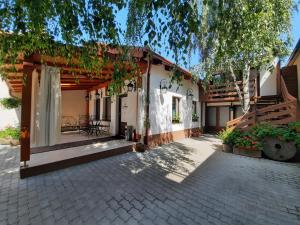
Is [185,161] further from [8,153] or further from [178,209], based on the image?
[8,153]

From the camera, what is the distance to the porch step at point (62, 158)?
4434 mm

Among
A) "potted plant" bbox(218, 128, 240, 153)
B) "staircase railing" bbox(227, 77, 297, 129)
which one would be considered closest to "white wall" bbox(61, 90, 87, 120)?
"potted plant" bbox(218, 128, 240, 153)

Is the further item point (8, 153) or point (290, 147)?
point (8, 153)

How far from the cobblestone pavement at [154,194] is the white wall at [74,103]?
7149 mm

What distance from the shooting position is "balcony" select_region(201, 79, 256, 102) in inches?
410

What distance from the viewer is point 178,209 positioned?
302 centimetres

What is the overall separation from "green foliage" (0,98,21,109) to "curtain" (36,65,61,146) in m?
6.45

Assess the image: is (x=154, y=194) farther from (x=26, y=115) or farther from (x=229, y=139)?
A: (x=229, y=139)

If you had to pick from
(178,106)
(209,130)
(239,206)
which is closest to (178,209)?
(239,206)

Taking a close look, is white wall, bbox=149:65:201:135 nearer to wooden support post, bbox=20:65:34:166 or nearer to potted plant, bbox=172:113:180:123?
potted plant, bbox=172:113:180:123

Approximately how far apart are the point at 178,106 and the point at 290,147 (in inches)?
215

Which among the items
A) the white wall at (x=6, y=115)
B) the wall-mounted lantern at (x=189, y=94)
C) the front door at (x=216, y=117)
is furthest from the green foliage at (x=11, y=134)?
the front door at (x=216, y=117)

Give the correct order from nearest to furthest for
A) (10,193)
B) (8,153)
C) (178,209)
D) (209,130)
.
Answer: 1. (178,209)
2. (10,193)
3. (8,153)
4. (209,130)

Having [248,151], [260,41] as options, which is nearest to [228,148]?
[248,151]
